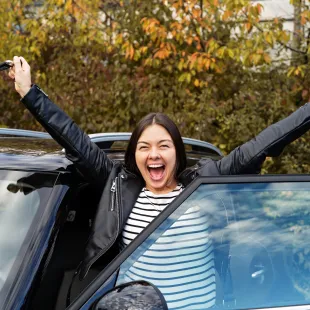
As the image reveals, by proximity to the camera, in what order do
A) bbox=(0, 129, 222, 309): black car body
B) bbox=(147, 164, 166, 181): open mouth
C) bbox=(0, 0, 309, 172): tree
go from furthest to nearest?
bbox=(0, 0, 309, 172): tree, bbox=(147, 164, 166, 181): open mouth, bbox=(0, 129, 222, 309): black car body

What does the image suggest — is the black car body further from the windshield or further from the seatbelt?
the seatbelt

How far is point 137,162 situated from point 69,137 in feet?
1.10

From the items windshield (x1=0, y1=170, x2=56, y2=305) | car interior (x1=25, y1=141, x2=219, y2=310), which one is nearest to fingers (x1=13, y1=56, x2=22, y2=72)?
windshield (x1=0, y1=170, x2=56, y2=305)

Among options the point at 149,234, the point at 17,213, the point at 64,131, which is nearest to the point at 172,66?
the point at 64,131

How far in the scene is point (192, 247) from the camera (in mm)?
2416

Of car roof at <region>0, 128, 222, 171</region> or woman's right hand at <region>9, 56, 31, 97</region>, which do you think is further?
woman's right hand at <region>9, 56, 31, 97</region>

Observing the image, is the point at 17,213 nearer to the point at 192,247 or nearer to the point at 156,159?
the point at 156,159

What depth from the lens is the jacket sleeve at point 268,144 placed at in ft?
10.5

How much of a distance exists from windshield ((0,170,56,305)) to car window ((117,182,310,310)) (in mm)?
538

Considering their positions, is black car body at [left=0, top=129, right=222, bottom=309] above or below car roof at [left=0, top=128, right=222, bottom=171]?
below

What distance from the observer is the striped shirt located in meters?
2.30

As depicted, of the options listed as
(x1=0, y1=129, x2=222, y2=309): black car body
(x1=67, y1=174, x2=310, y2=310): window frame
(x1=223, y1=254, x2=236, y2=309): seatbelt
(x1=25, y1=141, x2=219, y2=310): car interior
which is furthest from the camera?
(x1=25, y1=141, x2=219, y2=310): car interior

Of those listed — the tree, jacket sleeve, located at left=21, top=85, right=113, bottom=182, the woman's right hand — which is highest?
the tree

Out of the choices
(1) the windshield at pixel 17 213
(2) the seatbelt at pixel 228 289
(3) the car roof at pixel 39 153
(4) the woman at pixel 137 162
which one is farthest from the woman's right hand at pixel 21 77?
(2) the seatbelt at pixel 228 289
